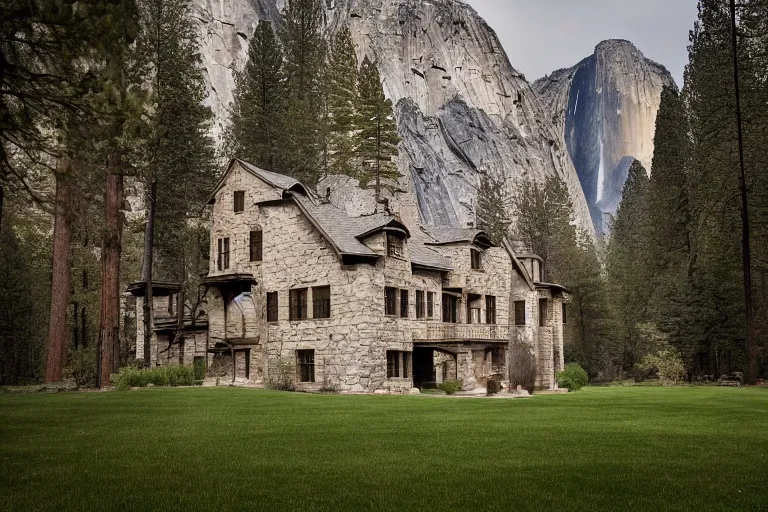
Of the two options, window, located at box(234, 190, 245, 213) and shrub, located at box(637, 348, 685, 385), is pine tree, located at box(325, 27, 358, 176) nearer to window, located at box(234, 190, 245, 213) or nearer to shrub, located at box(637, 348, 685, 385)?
window, located at box(234, 190, 245, 213)

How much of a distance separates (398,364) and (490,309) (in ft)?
34.4

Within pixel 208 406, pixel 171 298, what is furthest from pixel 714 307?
pixel 208 406

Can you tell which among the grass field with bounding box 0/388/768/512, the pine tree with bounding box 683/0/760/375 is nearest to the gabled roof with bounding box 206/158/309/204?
the grass field with bounding box 0/388/768/512

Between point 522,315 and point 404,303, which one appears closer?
point 404,303

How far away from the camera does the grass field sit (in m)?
10.6

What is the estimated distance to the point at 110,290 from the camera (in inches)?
1511

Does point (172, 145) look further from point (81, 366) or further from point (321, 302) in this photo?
point (321, 302)

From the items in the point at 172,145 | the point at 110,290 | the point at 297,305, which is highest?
→ the point at 172,145

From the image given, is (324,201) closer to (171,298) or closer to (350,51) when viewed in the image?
(171,298)

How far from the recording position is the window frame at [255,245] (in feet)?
145

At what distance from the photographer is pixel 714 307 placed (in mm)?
57625

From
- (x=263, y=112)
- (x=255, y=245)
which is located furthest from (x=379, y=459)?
(x=263, y=112)

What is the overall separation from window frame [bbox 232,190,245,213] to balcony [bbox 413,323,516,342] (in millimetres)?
11834

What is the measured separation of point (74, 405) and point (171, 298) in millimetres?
26676
